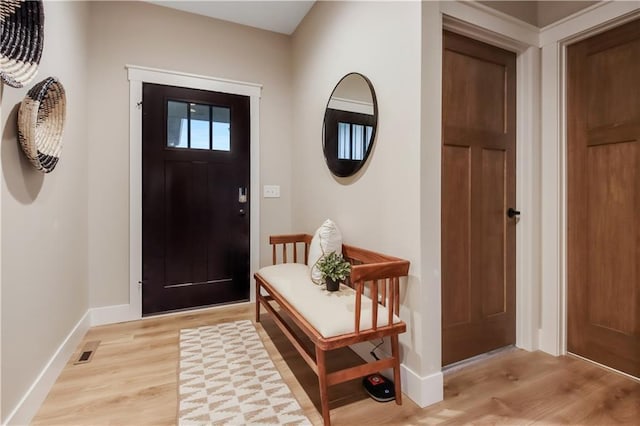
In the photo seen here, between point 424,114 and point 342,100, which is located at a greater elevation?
point 342,100

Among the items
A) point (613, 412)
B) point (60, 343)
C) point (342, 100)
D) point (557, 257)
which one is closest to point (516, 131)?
point (557, 257)

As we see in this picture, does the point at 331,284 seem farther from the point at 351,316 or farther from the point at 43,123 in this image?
the point at 43,123

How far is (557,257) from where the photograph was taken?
80.7 inches

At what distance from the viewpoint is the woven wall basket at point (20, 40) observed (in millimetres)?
1244

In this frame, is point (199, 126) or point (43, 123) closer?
point (43, 123)

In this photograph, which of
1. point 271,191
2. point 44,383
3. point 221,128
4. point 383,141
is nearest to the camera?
point 44,383

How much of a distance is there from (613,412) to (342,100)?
7.49ft

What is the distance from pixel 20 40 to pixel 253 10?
194cm

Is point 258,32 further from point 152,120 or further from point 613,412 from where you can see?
point 613,412

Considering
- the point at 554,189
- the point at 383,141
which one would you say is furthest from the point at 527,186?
the point at 383,141

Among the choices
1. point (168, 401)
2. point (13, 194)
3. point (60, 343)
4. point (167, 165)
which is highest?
point (167, 165)

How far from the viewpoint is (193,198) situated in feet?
9.38

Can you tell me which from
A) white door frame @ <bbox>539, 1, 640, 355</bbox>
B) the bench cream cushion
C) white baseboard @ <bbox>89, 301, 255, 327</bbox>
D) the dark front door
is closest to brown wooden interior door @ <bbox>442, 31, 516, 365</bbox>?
white door frame @ <bbox>539, 1, 640, 355</bbox>

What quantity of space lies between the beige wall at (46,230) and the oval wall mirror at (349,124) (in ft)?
5.65
